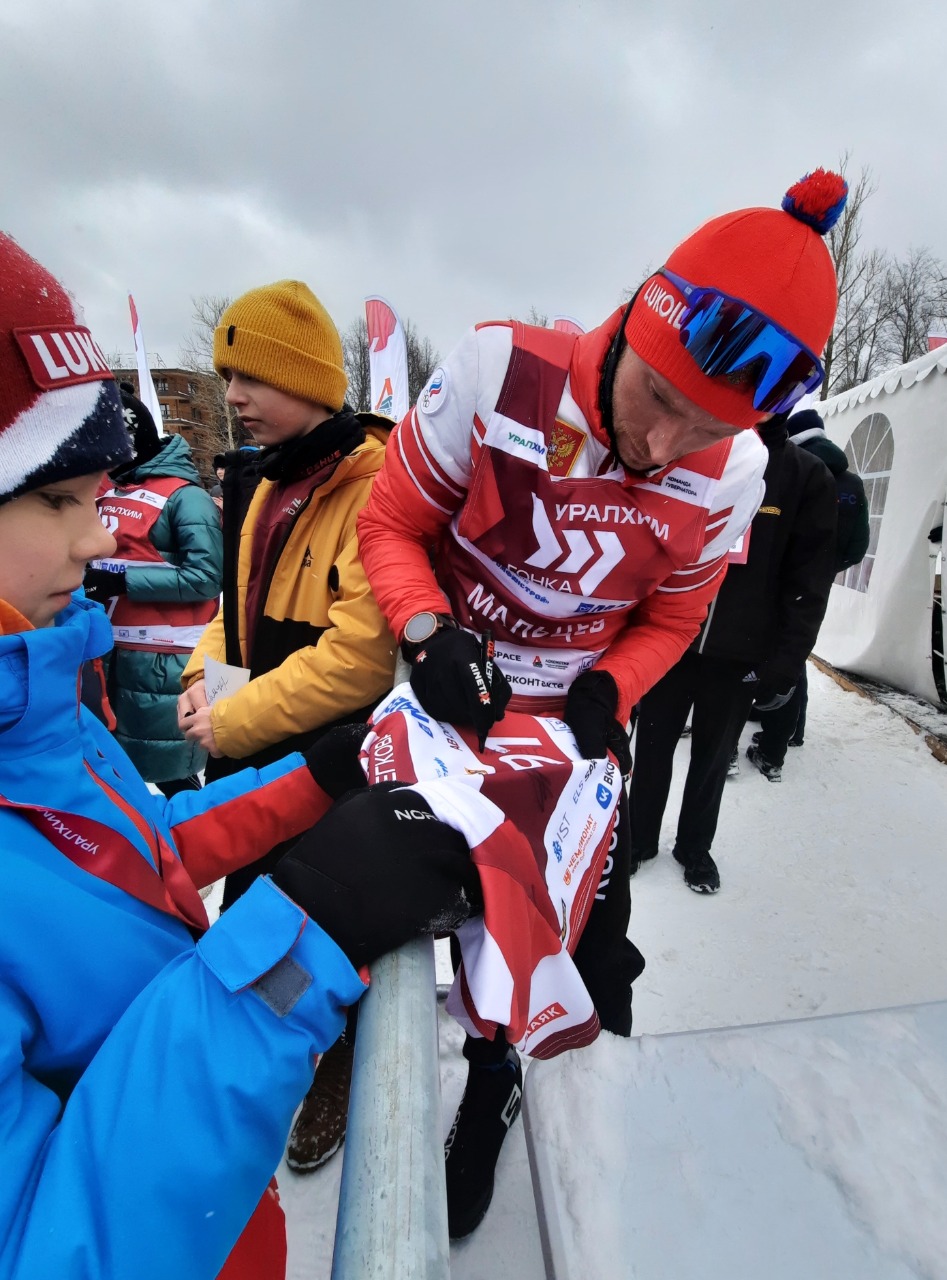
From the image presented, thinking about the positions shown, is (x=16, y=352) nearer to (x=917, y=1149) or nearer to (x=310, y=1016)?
(x=310, y=1016)

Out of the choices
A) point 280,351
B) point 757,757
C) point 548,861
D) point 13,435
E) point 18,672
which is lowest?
point 757,757

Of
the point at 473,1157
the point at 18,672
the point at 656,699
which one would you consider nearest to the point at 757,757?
the point at 656,699

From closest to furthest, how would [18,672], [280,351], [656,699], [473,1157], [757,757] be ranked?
[18,672] < [473,1157] < [280,351] < [656,699] < [757,757]

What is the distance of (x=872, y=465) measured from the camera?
6.54 metres

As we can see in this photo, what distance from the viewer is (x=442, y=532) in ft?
5.44

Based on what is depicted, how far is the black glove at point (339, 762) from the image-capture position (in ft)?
4.17

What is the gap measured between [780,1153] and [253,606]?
1.71 m

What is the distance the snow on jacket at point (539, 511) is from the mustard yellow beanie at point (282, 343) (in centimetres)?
46

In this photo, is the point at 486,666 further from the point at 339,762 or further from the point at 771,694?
the point at 771,694

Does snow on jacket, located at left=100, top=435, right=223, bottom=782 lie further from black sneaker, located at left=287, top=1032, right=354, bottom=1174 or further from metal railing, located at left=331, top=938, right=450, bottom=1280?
metal railing, located at left=331, top=938, right=450, bottom=1280

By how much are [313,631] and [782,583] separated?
229 cm

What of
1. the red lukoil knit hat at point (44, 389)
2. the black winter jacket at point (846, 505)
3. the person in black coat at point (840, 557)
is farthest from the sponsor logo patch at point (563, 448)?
the person in black coat at point (840, 557)

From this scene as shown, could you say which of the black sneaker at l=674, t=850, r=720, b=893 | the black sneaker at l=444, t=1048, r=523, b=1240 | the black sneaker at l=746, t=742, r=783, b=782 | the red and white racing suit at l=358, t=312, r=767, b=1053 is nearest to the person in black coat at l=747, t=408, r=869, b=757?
the black sneaker at l=746, t=742, r=783, b=782

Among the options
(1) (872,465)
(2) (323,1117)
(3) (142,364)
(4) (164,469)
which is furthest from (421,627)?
(3) (142,364)
